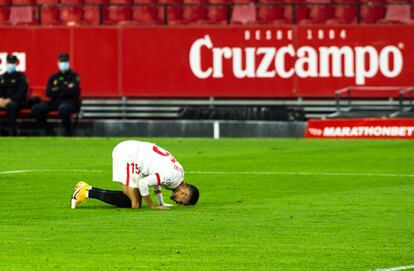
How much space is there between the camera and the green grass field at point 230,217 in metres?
13.2

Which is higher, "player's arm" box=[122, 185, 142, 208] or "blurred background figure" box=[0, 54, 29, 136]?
"player's arm" box=[122, 185, 142, 208]

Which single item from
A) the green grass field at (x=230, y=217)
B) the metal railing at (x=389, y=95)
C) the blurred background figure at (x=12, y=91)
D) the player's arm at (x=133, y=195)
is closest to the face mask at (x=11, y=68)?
the blurred background figure at (x=12, y=91)

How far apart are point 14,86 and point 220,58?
500 cm

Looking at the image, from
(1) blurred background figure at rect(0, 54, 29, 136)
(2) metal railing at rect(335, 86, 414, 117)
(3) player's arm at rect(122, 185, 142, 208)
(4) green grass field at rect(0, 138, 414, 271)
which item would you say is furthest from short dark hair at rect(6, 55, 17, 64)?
(3) player's arm at rect(122, 185, 142, 208)

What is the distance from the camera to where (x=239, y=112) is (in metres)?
34.1

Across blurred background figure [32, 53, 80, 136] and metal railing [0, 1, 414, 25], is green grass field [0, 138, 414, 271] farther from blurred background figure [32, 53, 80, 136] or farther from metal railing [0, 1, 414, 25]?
metal railing [0, 1, 414, 25]

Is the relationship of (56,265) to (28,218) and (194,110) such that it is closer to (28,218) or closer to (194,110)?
(28,218)

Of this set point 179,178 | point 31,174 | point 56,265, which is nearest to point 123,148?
point 179,178

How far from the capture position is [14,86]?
33.2m

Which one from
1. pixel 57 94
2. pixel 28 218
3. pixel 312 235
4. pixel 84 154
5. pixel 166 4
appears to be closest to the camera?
pixel 312 235

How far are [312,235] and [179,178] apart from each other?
2335 millimetres

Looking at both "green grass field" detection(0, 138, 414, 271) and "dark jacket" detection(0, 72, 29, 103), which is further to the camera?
"dark jacket" detection(0, 72, 29, 103)

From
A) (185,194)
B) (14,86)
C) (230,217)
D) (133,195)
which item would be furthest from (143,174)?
(14,86)

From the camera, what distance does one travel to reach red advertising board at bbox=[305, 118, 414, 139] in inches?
1255
